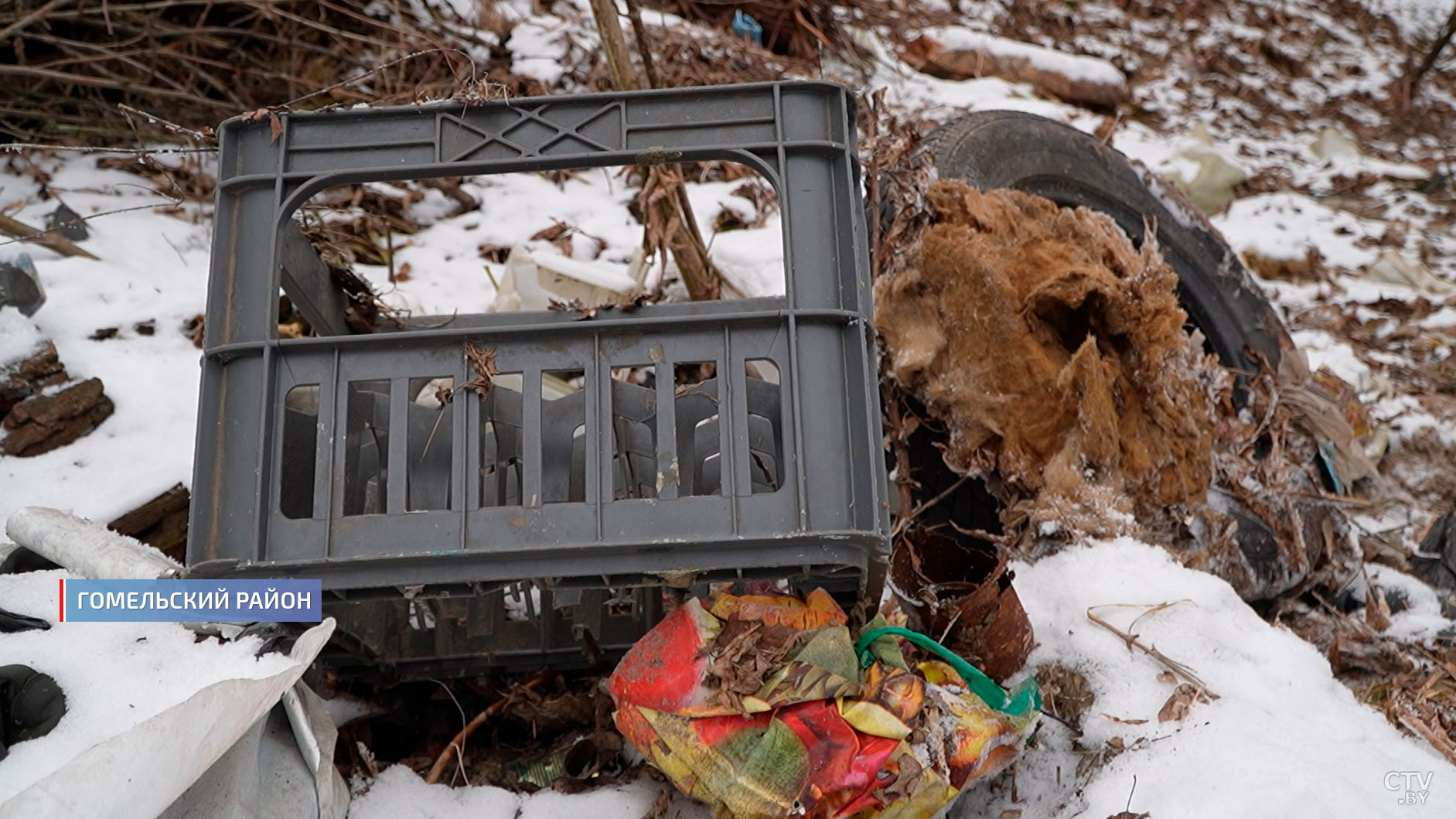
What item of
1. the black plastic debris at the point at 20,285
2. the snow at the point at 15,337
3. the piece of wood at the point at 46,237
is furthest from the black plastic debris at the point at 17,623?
the piece of wood at the point at 46,237

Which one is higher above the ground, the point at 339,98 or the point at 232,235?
the point at 339,98

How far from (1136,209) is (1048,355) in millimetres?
903

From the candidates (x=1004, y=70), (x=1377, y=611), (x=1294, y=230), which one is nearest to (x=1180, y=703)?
(x=1377, y=611)

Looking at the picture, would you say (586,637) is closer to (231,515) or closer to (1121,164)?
(231,515)

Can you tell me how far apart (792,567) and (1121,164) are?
2.02 metres

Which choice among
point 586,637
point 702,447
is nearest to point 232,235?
point 702,447

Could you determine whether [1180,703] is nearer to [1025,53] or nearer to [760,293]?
[760,293]

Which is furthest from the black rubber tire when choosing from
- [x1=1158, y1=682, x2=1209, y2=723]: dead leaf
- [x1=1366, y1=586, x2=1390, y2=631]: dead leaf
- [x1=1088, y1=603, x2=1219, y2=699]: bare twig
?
[x1=1158, y1=682, x2=1209, y2=723]: dead leaf

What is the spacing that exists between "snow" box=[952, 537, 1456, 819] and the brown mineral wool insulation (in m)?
0.23

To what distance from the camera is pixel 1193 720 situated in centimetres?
161

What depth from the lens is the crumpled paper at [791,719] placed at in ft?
4.69

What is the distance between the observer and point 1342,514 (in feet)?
8.55

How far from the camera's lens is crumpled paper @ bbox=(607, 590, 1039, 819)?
1.43 meters

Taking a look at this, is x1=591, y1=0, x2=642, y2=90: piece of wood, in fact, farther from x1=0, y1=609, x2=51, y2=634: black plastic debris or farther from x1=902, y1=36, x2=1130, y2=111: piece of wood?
x1=902, y1=36, x2=1130, y2=111: piece of wood
